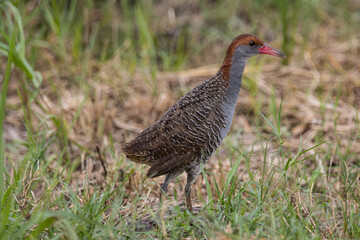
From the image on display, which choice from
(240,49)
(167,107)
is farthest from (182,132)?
(167,107)

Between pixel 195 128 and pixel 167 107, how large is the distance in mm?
1845

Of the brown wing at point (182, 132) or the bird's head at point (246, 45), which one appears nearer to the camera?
the brown wing at point (182, 132)

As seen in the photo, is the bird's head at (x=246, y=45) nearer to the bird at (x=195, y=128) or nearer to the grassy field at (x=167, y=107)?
the bird at (x=195, y=128)

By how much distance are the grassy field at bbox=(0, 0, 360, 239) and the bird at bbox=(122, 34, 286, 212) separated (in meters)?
0.25

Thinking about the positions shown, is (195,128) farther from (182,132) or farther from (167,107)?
(167,107)

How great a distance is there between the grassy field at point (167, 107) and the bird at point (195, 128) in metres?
0.25

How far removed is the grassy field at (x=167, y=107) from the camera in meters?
3.06

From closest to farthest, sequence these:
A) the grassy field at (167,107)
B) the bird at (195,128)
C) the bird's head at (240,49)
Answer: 1. the grassy field at (167,107)
2. the bird at (195,128)
3. the bird's head at (240,49)

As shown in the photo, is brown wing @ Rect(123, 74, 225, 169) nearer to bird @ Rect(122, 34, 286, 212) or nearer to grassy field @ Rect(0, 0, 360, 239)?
bird @ Rect(122, 34, 286, 212)

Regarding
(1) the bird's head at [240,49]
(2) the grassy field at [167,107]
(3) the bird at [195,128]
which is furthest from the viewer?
(1) the bird's head at [240,49]

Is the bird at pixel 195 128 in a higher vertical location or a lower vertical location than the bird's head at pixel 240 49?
lower

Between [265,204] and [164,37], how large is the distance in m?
4.03

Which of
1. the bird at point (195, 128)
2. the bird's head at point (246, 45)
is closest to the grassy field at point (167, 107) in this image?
the bird at point (195, 128)

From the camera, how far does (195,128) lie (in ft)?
11.0
